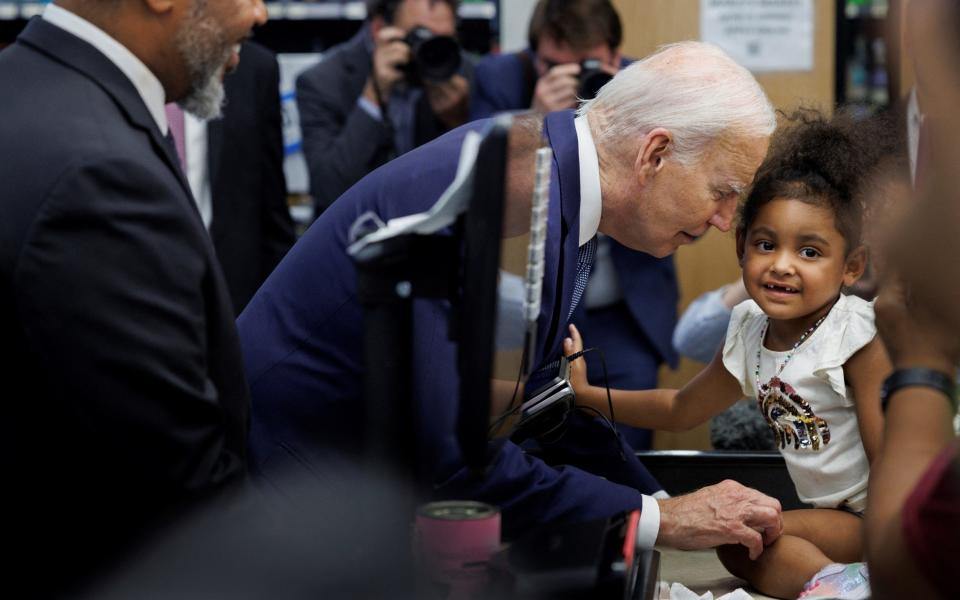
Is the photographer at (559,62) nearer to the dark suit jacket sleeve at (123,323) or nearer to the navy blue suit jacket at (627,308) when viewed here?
the navy blue suit jacket at (627,308)

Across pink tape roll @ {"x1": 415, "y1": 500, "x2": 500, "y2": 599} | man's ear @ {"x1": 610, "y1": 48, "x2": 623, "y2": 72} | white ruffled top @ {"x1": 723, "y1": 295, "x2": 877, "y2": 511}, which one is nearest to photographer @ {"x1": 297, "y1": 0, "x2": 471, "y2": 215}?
man's ear @ {"x1": 610, "y1": 48, "x2": 623, "y2": 72}

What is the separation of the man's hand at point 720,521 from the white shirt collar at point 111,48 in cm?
77

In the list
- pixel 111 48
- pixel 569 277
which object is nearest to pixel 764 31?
pixel 569 277

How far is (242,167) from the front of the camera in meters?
2.98

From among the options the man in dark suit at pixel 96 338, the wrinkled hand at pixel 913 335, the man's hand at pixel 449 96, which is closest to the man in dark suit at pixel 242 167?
the man's hand at pixel 449 96

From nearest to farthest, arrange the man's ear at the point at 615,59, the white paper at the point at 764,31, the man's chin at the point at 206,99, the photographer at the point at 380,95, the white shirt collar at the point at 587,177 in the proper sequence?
the man's chin at the point at 206,99
the white shirt collar at the point at 587,177
the man's ear at the point at 615,59
the photographer at the point at 380,95
the white paper at the point at 764,31

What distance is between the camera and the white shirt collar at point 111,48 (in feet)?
4.26

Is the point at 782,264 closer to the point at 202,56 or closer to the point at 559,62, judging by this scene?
the point at 202,56

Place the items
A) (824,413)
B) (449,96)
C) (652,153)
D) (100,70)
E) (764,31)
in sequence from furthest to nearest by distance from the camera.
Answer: (764,31)
(449,96)
(652,153)
(824,413)
(100,70)

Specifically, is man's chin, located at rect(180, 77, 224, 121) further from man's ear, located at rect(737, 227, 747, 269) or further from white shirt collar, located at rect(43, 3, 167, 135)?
man's ear, located at rect(737, 227, 747, 269)

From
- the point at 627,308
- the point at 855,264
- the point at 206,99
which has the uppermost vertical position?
the point at 206,99

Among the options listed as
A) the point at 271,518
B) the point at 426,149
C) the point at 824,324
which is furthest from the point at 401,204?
the point at 824,324

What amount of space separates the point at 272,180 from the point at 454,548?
209cm

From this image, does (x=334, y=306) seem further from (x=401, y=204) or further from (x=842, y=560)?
(x=842, y=560)
